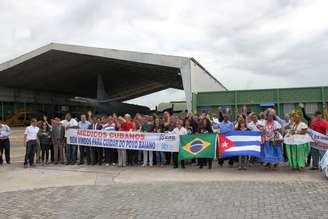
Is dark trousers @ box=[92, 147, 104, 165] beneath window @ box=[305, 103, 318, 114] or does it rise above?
beneath

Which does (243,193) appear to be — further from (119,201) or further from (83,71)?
(83,71)

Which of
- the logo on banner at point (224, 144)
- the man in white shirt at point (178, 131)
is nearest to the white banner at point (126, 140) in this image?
the man in white shirt at point (178, 131)

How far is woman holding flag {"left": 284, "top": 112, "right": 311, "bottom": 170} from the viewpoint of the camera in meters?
11.0

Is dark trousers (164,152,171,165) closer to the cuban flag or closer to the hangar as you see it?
the cuban flag

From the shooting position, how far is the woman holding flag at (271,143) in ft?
37.0

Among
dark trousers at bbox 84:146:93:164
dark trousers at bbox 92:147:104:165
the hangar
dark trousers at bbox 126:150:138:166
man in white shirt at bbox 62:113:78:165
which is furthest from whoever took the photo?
the hangar

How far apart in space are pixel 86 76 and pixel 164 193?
4679 cm

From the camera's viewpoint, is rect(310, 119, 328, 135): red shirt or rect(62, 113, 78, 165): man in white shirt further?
rect(62, 113, 78, 165): man in white shirt

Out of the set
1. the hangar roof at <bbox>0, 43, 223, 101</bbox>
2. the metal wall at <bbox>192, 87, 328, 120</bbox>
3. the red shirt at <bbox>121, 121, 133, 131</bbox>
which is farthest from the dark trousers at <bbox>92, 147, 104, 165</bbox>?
the hangar roof at <bbox>0, 43, 223, 101</bbox>

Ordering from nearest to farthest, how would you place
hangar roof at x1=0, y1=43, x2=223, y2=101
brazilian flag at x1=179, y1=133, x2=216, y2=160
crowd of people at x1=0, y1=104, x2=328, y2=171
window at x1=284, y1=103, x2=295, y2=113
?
crowd of people at x1=0, y1=104, x2=328, y2=171
brazilian flag at x1=179, y1=133, x2=216, y2=160
window at x1=284, y1=103, x2=295, y2=113
hangar roof at x1=0, y1=43, x2=223, y2=101

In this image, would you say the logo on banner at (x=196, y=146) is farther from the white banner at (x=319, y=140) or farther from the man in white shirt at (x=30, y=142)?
the man in white shirt at (x=30, y=142)

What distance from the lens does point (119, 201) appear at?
7777 millimetres

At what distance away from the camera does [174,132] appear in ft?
41.0

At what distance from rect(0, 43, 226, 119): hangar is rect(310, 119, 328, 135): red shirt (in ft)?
43.4
